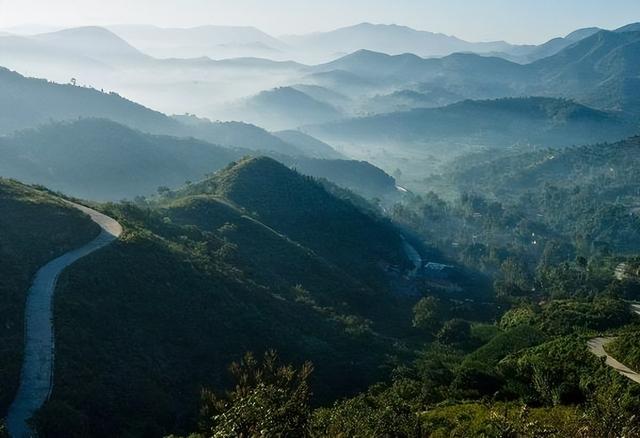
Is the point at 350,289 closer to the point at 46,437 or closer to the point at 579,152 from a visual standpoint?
the point at 46,437

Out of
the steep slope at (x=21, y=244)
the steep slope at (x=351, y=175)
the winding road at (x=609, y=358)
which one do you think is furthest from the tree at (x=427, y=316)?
the steep slope at (x=351, y=175)

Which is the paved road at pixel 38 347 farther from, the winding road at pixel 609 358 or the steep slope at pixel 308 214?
the steep slope at pixel 308 214

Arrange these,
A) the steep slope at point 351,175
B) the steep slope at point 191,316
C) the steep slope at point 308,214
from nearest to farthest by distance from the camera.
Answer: the steep slope at point 191,316 → the steep slope at point 308,214 → the steep slope at point 351,175

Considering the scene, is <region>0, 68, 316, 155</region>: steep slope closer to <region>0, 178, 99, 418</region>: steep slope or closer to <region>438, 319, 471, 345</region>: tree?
<region>0, 178, 99, 418</region>: steep slope

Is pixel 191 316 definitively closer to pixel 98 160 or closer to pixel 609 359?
pixel 609 359

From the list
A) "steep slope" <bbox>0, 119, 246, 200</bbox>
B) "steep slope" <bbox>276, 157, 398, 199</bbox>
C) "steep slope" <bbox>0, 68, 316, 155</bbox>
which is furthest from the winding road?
"steep slope" <bbox>0, 68, 316, 155</bbox>

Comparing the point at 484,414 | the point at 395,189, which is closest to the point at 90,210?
the point at 484,414
